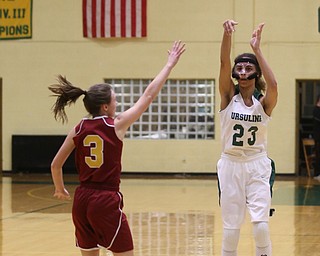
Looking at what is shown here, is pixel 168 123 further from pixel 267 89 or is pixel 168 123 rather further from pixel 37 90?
pixel 267 89

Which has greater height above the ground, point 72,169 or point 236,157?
point 236,157

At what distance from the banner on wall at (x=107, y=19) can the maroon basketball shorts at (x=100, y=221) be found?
15.8m

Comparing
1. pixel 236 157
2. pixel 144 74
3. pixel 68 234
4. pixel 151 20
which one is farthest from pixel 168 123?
pixel 236 157

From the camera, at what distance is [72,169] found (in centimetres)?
2108

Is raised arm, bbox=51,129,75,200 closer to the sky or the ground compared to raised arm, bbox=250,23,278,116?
closer to the ground

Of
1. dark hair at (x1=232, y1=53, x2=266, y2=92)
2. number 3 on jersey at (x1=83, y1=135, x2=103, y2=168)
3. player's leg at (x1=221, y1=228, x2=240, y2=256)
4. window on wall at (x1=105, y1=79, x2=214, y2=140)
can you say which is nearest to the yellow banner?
window on wall at (x1=105, y1=79, x2=214, y2=140)

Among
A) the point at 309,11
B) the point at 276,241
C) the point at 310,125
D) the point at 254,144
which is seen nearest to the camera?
the point at 254,144

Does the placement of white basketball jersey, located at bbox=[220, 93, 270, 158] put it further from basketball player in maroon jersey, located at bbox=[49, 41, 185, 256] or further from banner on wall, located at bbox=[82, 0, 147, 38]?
banner on wall, located at bbox=[82, 0, 147, 38]

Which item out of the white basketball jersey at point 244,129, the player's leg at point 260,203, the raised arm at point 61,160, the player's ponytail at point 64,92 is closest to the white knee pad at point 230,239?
the player's leg at point 260,203

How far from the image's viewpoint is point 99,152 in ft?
17.5

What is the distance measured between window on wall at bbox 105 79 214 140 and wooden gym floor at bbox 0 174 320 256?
2311mm

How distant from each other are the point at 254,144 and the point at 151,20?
14715 millimetres

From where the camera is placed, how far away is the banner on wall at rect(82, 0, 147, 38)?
68.6 ft

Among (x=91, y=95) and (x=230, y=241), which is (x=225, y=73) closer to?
(x=230, y=241)
